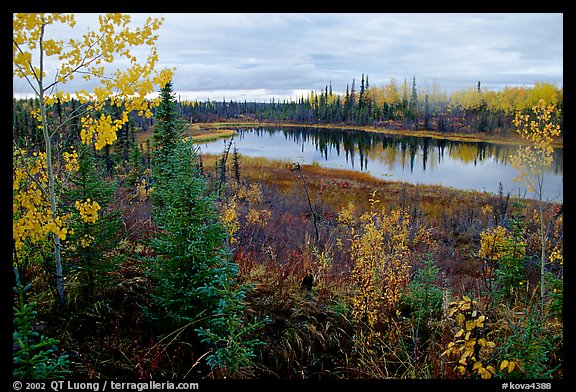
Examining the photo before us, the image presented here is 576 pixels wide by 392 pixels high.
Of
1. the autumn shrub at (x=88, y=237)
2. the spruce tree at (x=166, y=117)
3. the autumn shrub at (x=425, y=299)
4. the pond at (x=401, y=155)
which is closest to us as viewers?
the autumn shrub at (x=88, y=237)

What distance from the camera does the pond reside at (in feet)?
100

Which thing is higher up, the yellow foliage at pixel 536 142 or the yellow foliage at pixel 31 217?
the yellow foliage at pixel 536 142

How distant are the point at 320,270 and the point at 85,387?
3.18 metres

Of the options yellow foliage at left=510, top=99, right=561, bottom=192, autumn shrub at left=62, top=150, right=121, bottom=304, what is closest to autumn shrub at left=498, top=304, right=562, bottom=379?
yellow foliage at left=510, top=99, right=561, bottom=192

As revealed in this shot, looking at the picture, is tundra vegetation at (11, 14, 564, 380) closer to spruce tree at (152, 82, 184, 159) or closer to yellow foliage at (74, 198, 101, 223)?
yellow foliage at (74, 198, 101, 223)

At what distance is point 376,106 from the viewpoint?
216 feet

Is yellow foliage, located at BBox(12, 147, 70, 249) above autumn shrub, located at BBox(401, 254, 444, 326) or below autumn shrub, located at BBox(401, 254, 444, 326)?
above

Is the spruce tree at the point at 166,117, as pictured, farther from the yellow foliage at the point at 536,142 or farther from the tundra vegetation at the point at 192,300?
the yellow foliage at the point at 536,142

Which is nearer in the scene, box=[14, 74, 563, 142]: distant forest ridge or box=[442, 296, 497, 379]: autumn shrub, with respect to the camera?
box=[442, 296, 497, 379]: autumn shrub

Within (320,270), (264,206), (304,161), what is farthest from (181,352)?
(304,161)

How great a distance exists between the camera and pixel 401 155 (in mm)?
43375

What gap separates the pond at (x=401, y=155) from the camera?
100ft

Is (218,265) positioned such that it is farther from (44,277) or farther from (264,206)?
(264,206)

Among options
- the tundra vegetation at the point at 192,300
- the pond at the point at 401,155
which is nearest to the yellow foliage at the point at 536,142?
the tundra vegetation at the point at 192,300
